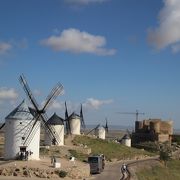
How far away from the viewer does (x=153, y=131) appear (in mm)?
128875

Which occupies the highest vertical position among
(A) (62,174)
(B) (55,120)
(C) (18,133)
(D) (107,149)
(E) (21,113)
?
(B) (55,120)

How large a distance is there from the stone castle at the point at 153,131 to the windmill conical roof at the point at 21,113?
78.3 metres

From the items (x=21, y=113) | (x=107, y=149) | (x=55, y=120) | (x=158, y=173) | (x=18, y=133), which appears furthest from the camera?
(x=107, y=149)

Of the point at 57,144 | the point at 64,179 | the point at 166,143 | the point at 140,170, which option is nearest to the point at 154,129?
the point at 166,143

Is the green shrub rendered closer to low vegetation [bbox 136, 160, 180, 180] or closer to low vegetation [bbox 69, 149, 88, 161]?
low vegetation [bbox 136, 160, 180, 180]

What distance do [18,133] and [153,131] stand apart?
83.6m

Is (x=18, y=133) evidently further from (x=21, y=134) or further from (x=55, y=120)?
(x=55, y=120)

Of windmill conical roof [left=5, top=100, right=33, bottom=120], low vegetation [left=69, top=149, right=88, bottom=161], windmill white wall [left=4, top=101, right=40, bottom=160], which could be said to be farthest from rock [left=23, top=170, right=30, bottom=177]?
low vegetation [left=69, top=149, right=88, bottom=161]

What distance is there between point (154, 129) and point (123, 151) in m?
48.3

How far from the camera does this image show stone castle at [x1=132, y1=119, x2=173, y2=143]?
12662cm

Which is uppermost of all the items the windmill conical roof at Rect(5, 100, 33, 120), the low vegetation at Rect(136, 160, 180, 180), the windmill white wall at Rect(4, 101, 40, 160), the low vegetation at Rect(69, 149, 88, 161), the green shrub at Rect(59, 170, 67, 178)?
the windmill conical roof at Rect(5, 100, 33, 120)

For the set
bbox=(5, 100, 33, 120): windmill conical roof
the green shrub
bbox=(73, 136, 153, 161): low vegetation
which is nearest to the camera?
the green shrub

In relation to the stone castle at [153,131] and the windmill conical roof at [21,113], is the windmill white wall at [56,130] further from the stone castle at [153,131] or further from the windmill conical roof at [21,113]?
the stone castle at [153,131]

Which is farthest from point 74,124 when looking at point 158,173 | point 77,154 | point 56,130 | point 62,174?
point 62,174
